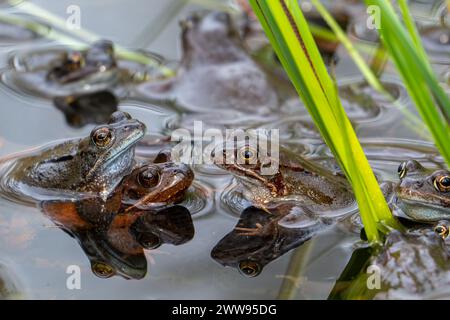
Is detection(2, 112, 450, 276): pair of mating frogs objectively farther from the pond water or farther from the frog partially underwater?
the frog partially underwater

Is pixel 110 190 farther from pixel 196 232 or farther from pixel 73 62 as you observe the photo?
pixel 73 62

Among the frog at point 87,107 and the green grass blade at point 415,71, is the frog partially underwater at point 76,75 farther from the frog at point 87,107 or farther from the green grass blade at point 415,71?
the green grass blade at point 415,71

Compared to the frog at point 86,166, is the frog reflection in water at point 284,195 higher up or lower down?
lower down

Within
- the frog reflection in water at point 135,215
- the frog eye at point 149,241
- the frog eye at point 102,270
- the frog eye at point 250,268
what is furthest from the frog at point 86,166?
the frog eye at point 250,268

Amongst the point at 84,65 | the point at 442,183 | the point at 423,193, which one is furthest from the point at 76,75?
the point at 442,183
